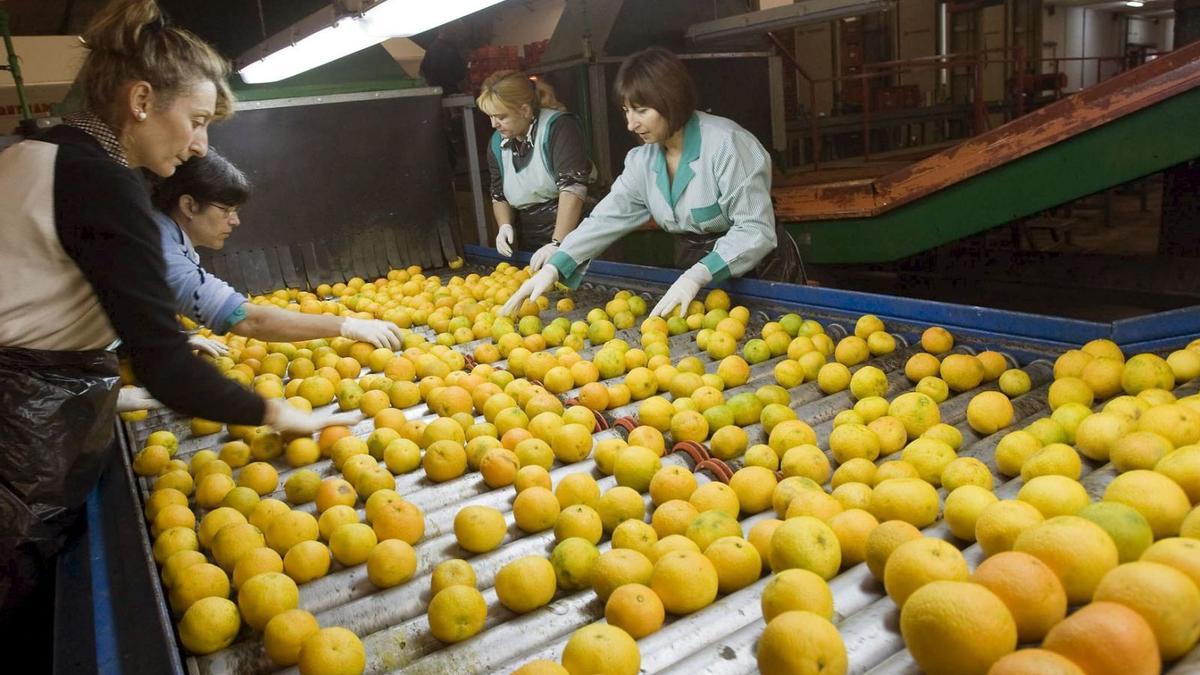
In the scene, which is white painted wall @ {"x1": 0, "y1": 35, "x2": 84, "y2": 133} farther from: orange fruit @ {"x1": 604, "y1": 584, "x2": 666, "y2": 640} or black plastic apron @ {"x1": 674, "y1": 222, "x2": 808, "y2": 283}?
orange fruit @ {"x1": 604, "y1": 584, "x2": 666, "y2": 640}

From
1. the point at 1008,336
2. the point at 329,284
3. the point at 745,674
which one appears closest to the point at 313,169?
the point at 329,284

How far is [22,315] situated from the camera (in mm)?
2355

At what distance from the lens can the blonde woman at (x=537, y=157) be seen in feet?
18.5

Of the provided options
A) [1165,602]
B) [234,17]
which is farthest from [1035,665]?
[234,17]

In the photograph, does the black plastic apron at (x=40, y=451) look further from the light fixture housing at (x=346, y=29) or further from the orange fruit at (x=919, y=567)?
the orange fruit at (x=919, y=567)

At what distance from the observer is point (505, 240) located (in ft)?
20.9

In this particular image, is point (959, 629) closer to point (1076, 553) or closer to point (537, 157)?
point (1076, 553)

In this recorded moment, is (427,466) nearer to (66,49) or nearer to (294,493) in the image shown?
(294,493)

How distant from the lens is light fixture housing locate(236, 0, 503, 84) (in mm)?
3180

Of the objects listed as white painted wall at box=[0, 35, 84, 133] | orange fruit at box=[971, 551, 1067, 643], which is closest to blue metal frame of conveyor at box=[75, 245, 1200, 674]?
orange fruit at box=[971, 551, 1067, 643]

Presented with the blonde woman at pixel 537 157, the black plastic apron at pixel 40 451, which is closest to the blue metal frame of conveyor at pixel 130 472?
the black plastic apron at pixel 40 451

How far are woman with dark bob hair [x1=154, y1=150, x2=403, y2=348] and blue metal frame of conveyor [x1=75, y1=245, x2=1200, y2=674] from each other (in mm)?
776

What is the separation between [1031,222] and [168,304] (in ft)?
39.8

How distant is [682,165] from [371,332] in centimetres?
188
